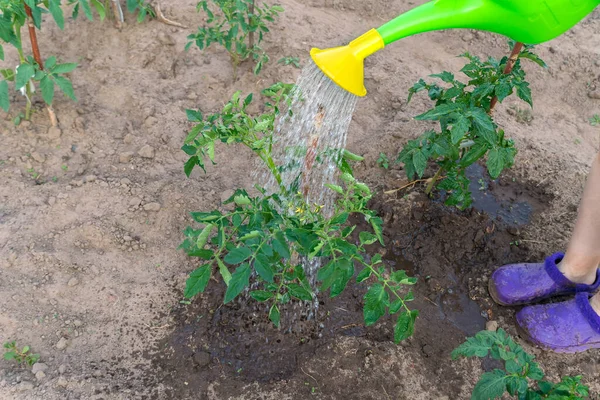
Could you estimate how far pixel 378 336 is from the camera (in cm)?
175

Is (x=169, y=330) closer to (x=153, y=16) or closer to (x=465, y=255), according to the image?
(x=465, y=255)

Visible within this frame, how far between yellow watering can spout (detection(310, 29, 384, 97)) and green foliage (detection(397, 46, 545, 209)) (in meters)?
0.41

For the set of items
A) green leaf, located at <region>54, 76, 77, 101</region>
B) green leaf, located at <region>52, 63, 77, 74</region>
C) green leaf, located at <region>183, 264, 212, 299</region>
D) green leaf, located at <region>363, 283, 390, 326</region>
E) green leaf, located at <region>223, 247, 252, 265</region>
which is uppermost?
green leaf, located at <region>52, 63, 77, 74</region>

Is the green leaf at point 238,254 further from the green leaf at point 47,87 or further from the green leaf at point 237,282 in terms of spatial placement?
the green leaf at point 47,87

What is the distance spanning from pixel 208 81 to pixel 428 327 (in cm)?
149

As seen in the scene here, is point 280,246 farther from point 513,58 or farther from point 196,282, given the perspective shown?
point 513,58

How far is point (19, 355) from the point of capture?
154 cm

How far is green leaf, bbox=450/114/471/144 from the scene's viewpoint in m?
1.54

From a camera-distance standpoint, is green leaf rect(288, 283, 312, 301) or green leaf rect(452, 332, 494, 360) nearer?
green leaf rect(452, 332, 494, 360)

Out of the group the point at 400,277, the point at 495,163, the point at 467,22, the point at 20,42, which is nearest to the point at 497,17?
the point at 467,22

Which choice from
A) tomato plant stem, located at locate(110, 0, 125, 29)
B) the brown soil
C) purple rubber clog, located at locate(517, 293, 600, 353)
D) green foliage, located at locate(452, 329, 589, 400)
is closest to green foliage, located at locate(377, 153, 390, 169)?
the brown soil

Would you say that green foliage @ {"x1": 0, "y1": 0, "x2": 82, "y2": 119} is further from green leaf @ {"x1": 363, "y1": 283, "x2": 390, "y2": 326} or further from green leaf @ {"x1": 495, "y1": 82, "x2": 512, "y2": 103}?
green leaf @ {"x1": 495, "y1": 82, "x2": 512, "y2": 103}

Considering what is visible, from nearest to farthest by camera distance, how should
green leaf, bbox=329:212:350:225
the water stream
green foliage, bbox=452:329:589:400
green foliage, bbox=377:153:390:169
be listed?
green foliage, bbox=452:329:589:400
green leaf, bbox=329:212:350:225
the water stream
green foliage, bbox=377:153:390:169

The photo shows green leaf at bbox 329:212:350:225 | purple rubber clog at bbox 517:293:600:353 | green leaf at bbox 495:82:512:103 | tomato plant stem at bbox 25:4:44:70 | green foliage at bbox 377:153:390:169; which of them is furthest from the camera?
green foliage at bbox 377:153:390:169
